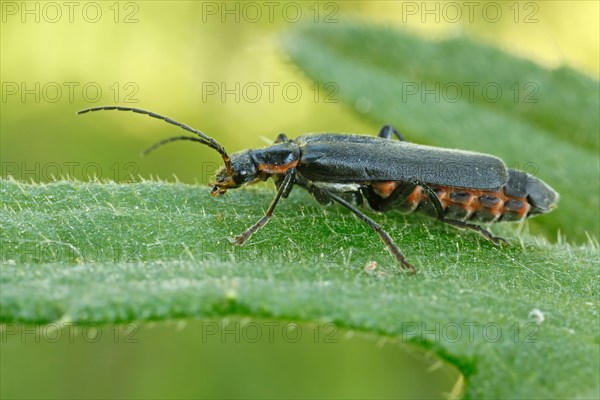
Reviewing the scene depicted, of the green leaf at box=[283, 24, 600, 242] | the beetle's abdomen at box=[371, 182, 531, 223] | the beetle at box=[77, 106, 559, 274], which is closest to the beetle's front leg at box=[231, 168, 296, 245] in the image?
the beetle at box=[77, 106, 559, 274]

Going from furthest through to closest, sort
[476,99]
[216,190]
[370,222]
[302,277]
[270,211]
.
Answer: [476,99] → [216,190] → [270,211] → [370,222] → [302,277]

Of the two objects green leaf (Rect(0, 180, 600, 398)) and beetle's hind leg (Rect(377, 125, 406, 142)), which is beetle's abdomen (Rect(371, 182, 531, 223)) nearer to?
green leaf (Rect(0, 180, 600, 398))

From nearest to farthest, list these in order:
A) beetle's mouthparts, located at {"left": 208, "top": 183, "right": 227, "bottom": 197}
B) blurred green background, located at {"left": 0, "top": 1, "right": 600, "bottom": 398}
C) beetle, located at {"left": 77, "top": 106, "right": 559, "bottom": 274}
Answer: beetle's mouthparts, located at {"left": 208, "top": 183, "right": 227, "bottom": 197}
beetle, located at {"left": 77, "top": 106, "right": 559, "bottom": 274}
blurred green background, located at {"left": 0, "top": 1, "right": 600, "bottom": 398}

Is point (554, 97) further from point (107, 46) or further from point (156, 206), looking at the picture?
point (107, 46)

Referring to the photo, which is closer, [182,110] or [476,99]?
[476,99]

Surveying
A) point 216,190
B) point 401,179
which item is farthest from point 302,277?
point 401,179

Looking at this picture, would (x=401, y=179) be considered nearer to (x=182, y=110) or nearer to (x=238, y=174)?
(x=238, y=174)

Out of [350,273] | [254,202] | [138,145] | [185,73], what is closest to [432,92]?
[254,202]
